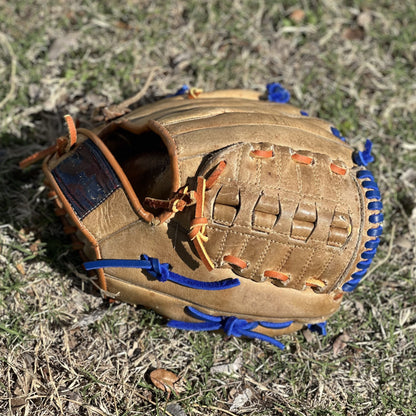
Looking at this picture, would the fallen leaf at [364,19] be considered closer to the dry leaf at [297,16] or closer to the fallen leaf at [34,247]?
the dry leaf at [297,16]

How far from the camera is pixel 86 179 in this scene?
2.67m

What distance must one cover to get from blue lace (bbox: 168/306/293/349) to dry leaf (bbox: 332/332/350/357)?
0.35 meters

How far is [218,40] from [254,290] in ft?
6.74

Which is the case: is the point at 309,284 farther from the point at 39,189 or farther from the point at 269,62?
the point at 269,62

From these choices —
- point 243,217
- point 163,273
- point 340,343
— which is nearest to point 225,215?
point 243,217

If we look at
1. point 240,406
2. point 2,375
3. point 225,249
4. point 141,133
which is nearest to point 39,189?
point 141,133

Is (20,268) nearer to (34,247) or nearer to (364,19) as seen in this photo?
(34,247)

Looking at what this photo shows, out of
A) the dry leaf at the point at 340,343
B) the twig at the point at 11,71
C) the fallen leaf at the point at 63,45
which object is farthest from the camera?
the fallen leaf at the point at 63,45

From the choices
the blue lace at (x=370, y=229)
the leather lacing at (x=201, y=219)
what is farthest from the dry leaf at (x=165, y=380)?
the blue lace at (x=370, y=229)

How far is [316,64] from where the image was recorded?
13.0ft

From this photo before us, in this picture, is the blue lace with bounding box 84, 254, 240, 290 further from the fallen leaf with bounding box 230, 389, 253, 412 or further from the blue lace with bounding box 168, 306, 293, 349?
the fallen leaf with bounding box 230, 389, 253, 412

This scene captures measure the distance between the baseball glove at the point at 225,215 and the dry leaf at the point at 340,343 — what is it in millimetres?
182

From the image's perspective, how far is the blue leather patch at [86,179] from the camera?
261 cm

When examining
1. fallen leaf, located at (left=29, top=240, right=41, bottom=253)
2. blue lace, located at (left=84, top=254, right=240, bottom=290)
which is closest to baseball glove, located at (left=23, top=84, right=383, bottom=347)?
blue lace, located at (left=84, top=254, right=240, bottom=290)
